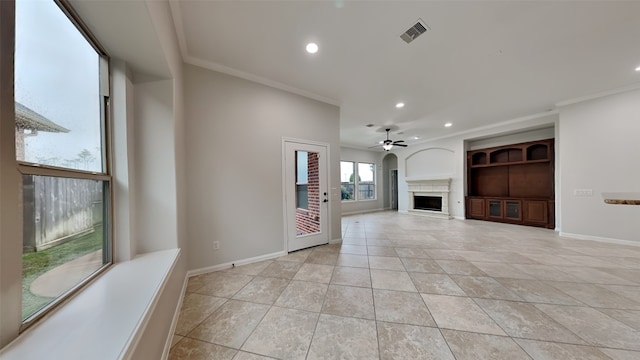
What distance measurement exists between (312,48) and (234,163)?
1901 millimetres

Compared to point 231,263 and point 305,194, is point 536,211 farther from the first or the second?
point 231,263

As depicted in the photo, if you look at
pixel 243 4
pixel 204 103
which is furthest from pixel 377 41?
pixel 204 103

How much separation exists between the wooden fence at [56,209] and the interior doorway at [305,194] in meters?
2.25

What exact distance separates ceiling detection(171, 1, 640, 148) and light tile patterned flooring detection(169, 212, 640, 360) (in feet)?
9.68

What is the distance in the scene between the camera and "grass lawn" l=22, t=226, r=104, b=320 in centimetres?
91

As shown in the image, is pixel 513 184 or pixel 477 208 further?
pixel 477 208

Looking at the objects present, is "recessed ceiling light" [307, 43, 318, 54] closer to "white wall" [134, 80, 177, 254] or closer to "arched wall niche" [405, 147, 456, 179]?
"white wall" [134, 80, 177, 254]

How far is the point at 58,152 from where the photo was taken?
115 centimetres

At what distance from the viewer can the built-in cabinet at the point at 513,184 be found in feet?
17.6

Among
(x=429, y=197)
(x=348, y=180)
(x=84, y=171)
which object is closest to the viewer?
(x=84, y=171)

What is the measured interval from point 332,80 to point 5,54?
3.16 m

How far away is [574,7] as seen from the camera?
2.00m

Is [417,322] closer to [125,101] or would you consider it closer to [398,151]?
[125,101]

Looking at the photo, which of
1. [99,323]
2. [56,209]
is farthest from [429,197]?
[56,209]
